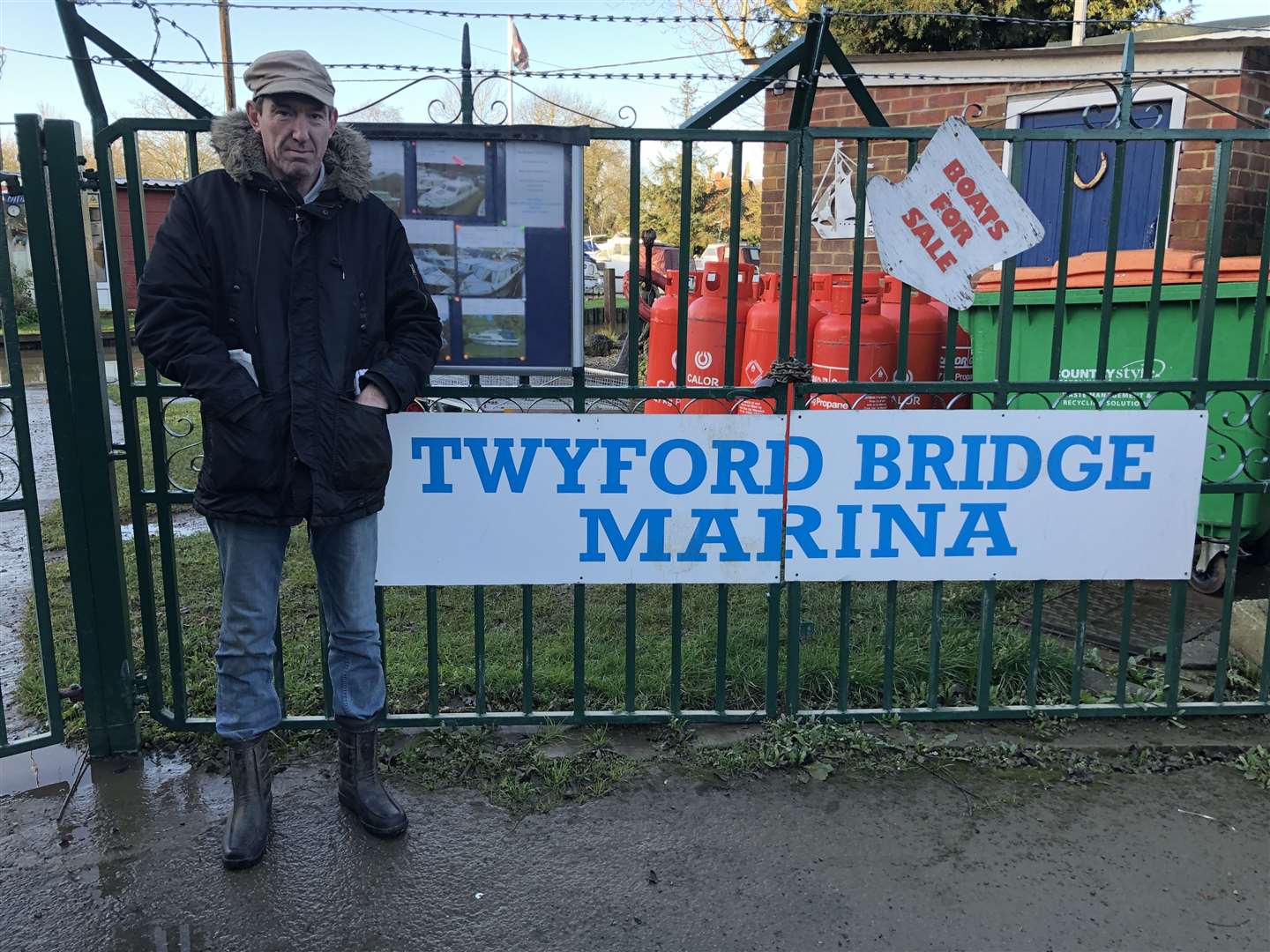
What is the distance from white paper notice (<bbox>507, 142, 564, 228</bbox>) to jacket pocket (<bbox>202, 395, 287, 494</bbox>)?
39.8 inches

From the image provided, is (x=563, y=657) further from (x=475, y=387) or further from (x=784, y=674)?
(x=475, y=387)

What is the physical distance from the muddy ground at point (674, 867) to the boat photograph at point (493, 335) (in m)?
1.37

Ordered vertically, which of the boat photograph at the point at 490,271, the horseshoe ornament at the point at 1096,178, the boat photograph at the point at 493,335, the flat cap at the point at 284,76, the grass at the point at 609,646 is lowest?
the grass at the point at 609,646

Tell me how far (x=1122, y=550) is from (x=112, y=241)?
339 cm

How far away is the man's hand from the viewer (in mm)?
2633

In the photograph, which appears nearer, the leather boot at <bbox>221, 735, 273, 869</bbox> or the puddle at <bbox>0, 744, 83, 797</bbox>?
the leather boot at <bbox>221, 735, 273, 869</bbox>

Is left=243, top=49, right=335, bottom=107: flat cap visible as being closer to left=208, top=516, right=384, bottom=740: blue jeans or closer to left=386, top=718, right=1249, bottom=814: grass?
left=208, top=516, right=384, bottom=740: blue jeans

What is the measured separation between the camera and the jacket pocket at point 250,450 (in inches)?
98.8

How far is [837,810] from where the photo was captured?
300cm

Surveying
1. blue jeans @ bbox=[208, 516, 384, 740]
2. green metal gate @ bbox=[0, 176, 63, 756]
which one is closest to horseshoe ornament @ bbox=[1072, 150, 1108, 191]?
→ blue jeans @ bbox=[208, 516, 384, 740]

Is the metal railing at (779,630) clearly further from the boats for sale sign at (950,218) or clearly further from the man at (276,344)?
the man at (276,344)

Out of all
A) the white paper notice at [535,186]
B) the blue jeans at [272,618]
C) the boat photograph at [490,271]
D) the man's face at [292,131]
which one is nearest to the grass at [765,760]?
the blue jeans at [272,618]

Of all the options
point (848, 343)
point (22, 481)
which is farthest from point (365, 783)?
point (848, 343)

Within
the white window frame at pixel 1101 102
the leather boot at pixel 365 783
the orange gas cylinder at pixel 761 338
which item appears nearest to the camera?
the leather boot at pixel 365 783
